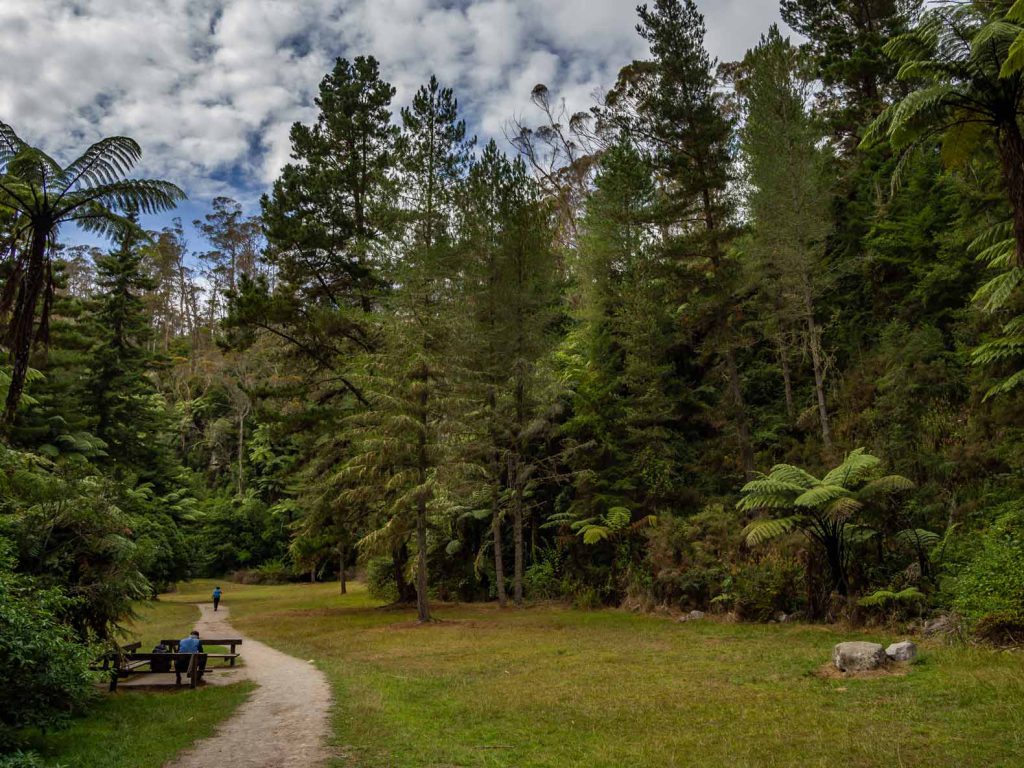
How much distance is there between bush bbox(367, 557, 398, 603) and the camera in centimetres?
2644

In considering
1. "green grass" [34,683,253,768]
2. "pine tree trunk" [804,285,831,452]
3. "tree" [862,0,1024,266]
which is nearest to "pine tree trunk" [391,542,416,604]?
"green grass" [34,683,253,768]

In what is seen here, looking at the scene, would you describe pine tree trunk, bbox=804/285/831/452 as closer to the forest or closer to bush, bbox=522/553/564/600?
the forest

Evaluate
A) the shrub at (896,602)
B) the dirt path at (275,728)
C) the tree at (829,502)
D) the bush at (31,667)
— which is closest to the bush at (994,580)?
the shrub at (896,602)

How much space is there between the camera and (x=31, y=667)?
6.29 meters

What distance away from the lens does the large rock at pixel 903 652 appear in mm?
8773

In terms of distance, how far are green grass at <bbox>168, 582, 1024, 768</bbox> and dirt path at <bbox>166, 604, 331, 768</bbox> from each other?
14.8 inches

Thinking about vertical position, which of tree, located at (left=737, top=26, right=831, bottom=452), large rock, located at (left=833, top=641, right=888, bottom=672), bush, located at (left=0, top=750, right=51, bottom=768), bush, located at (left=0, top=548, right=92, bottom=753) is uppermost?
tree, located at (left=737, top=26, right=831, bottom=452)

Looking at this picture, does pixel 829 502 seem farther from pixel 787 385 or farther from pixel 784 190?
pixel 784 190

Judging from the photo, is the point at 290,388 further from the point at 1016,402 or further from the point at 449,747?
the point at 1016,402

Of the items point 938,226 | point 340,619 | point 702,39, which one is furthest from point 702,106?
point 340,619

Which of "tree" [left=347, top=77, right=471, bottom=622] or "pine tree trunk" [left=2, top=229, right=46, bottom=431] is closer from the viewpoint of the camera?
"pine tree trunk" [left=2, top=229, right=46, bottom=431]

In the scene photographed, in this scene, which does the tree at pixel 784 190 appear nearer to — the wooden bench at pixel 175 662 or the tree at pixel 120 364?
the wooden bench at pixel 175 662

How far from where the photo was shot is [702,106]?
20516 mm

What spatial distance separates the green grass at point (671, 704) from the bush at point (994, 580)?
87cm
